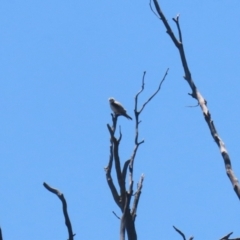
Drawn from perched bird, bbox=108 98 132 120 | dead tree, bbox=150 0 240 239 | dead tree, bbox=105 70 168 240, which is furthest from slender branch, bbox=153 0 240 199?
perched bird, bbox=108 98 132 120

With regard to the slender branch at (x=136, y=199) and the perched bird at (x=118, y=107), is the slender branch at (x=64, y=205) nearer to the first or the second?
the slender branch at (x=136, y=199)

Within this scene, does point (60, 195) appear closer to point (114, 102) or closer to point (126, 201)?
point (126, 201)

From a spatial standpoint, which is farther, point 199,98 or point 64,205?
point 199,98

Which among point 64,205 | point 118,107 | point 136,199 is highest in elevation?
point 118,107

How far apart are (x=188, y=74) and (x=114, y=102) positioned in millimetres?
9139

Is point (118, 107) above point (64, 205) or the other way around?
above

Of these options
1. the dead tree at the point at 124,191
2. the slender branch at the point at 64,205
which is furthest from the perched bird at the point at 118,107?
the slender branch at the point at 64,205

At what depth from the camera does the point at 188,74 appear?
14.7 feet

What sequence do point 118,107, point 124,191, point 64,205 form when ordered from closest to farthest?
point 64,205 → point 124,191 → point 118,107

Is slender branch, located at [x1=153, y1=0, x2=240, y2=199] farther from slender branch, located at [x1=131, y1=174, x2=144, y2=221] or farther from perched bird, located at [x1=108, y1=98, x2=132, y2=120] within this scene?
perched bird, located at [x1=108, y1=98, x2=132, y2=120]

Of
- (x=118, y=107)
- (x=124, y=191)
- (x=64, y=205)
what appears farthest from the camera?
(x=118, y=107)

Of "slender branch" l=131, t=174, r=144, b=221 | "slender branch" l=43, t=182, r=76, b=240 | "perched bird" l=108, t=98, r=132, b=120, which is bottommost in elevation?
"slender branch" l=43, t=182, r=76, b=240

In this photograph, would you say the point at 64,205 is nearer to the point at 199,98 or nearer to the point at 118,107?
the point at 199,98

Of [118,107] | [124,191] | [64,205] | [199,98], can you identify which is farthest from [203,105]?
[118,107]
